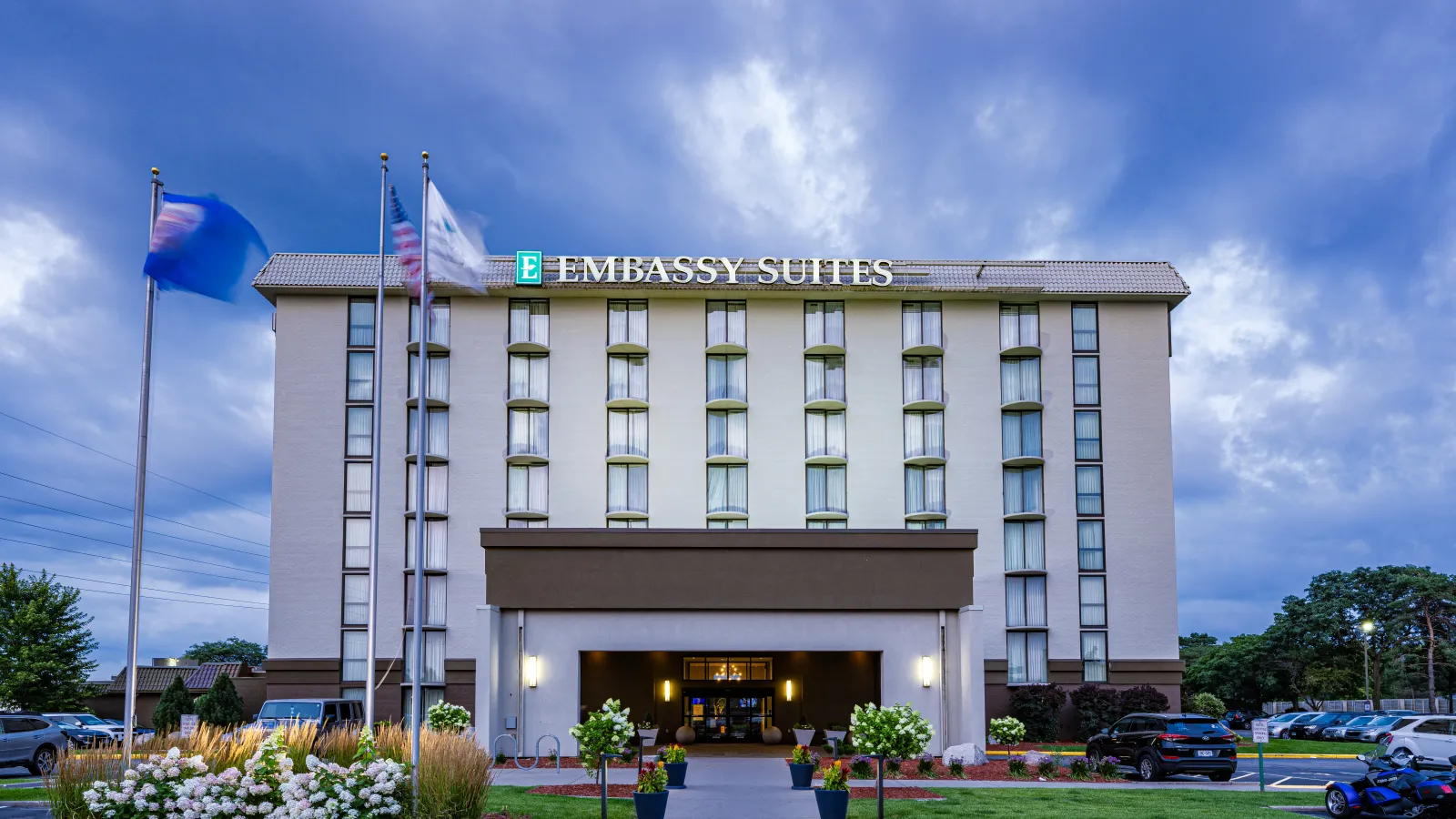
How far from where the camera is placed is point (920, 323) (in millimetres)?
47000

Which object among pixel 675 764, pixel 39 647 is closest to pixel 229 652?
pixel 39 647

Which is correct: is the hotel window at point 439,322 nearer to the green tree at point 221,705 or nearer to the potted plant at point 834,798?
the green tree at point 221,705

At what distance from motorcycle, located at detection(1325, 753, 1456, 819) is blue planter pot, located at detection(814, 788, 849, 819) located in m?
8.86

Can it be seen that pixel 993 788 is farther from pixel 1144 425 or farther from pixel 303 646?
pixel 303 646

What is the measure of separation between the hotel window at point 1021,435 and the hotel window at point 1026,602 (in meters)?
4.70

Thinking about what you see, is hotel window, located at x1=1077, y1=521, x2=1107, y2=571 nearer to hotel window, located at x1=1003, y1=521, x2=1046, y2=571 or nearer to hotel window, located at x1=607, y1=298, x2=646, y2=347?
hotel window, located at x1=1003, y1=521, x2=1046, y2=571

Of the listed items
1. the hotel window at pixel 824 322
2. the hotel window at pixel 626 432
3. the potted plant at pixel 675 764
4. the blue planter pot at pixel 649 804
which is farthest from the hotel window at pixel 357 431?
the blue planter pot at pixel 649 804

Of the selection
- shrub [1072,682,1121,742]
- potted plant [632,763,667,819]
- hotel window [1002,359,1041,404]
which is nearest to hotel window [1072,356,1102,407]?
hotel window [1002,359,1041,404]

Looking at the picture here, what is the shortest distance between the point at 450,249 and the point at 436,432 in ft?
92.3

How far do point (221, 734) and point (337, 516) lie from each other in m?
30.5

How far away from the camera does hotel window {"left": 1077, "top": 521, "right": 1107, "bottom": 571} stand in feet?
149

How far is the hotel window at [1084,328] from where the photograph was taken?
4684 cm

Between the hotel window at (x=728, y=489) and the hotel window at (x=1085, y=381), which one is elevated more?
the hotel window at (x=1085, y=381)

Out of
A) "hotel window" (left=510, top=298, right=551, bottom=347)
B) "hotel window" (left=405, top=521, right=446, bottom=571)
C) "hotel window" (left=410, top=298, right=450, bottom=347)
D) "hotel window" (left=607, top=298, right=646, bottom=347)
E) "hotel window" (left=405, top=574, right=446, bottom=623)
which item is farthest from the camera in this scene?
"hotel window" (left=607, top=298, right=646, bottom=347)
